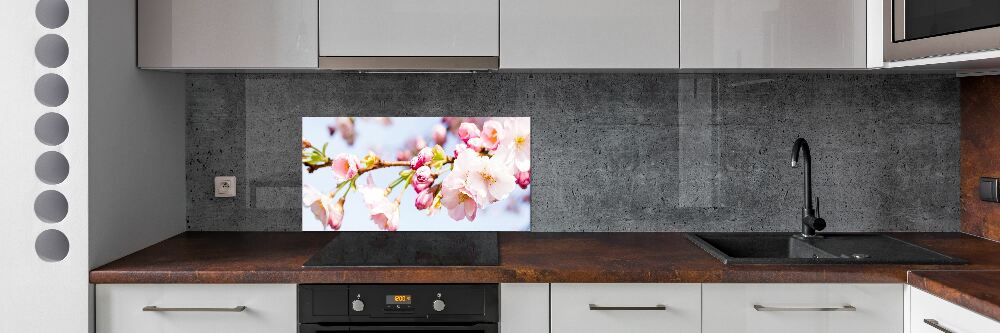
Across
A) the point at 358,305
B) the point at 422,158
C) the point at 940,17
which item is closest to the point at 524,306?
the point at 358,305

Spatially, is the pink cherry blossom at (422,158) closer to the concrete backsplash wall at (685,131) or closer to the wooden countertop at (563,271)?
the concrete backsplash wall at (685,131)

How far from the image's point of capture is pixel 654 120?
8.29ft

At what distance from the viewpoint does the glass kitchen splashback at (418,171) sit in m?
2.51

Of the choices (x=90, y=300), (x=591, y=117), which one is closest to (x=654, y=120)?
(x=591, y=117)

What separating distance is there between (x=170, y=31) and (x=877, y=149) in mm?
2245

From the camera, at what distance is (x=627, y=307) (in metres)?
1.89
